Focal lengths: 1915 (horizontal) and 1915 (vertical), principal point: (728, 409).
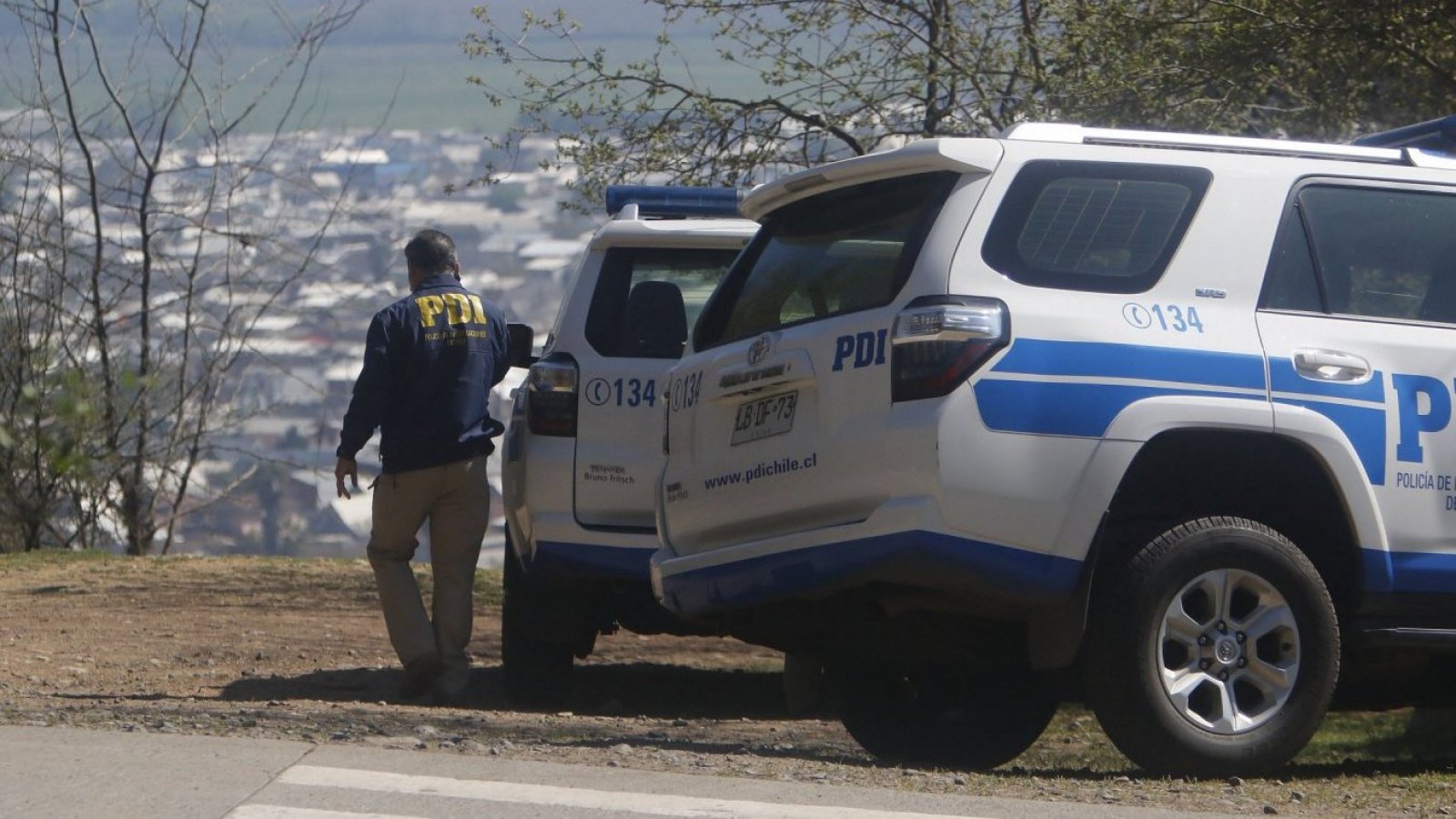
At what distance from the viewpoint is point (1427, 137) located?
20.4ft

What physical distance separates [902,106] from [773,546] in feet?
24.4

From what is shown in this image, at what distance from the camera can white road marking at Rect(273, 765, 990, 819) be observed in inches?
184

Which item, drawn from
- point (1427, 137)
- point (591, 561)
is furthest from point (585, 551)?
point (1427, 137)

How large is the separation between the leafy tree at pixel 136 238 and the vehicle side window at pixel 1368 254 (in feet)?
32.2

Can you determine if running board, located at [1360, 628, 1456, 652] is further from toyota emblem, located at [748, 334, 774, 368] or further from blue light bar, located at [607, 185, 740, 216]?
blue light bar, located at [607, 185, 740, 216]

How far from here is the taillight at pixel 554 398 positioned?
719 cm

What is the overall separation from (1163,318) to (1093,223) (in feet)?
1.09

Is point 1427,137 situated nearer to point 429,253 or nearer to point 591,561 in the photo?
point 591,561

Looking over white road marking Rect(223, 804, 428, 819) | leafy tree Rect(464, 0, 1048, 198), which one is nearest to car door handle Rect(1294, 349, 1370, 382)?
white road marking Rect(223, 804, 428, 819)

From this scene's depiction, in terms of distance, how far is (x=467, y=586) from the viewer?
7.97 meters

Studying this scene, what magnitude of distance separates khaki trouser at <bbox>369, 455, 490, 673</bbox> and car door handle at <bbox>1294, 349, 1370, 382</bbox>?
3.59 meters

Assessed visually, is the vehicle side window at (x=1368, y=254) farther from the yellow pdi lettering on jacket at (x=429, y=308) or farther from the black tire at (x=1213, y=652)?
the yellow pdi lettering on jacket at (x=429, y=308)

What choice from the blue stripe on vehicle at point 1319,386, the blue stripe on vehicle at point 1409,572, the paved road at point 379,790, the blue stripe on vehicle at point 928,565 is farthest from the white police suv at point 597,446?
the blue stripe on vehicle at point 1409,572

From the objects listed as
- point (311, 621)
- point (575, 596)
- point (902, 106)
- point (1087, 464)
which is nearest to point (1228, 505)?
point (1087, 464)
